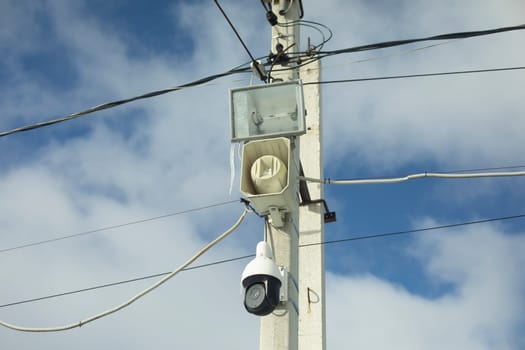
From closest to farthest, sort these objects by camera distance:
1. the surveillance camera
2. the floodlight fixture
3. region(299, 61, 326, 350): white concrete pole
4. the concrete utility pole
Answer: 1. the surveillance camera
2. the concrete utility pole
3. the floodlight fixture
4. region(299, 61, 326, 350): white concrete pole

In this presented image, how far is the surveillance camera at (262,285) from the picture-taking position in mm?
3586

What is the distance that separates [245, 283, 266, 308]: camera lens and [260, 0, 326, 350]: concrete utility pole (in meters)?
0.19

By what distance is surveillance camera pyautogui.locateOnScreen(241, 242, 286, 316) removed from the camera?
359 cm

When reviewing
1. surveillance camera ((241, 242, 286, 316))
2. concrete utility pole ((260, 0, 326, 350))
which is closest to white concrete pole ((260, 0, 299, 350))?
concrete utility pole ((260, 0, 326, 350))

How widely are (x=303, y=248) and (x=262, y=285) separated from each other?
7.88 ft

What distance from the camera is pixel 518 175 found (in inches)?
180

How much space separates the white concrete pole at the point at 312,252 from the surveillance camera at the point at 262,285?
1973mm

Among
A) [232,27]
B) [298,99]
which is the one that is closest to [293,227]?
[298,99]

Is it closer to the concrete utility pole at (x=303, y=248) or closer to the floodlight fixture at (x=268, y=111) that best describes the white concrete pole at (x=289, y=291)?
the concrete utility pole at (x=303, y=248)

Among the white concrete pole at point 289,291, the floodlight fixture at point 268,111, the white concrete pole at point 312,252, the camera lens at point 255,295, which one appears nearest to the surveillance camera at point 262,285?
the camera lens at point 255,295

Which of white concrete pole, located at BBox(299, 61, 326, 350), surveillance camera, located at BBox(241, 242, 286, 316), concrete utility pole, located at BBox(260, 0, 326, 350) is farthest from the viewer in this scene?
white concrete pole, located at BBox(299, 61, 326, 350)

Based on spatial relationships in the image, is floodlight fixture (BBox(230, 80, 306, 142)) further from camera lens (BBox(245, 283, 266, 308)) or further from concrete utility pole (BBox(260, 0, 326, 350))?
camera lens (BBox(245, 283, 266, 308))

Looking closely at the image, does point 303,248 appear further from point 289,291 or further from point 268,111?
point 289,291

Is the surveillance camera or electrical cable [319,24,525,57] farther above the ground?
electrical cable [319,24,525,57]
